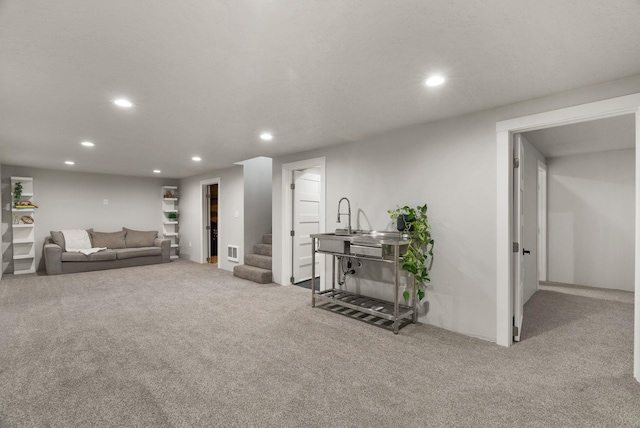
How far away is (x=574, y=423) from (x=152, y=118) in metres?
4.21

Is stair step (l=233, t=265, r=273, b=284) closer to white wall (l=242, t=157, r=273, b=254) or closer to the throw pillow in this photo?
white wall (l=242, t=157, r=273, b=254)

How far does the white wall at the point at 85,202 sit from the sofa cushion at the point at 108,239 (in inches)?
18.0

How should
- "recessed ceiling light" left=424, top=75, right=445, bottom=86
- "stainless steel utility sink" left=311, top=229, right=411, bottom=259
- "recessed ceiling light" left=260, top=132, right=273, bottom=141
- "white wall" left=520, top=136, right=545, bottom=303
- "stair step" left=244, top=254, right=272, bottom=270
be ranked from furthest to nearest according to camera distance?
"stair step" left=244, top=254, right=272, bottom=270 < "white wall" left=520, top=136, right=545, bottom=303 < "recessed ceiling light" left=260, top=132, right=273, bottom=141 < "stainless steel utility sink" left=311, top=229, right=411, bottom=259 < "recessed ceiling light" left=424, top=75, right=445, bottom=86

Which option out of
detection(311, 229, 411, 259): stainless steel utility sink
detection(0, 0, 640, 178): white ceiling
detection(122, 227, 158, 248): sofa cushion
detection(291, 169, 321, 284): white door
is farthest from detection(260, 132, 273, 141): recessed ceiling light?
detection(122, 227, 158, 248): sofa cushion

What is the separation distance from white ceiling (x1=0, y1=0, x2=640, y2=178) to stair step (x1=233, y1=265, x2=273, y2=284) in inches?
109

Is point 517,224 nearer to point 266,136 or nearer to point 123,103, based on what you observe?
point 266,136

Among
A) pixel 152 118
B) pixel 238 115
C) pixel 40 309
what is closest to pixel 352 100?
pixel 238 115

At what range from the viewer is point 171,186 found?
8.37m

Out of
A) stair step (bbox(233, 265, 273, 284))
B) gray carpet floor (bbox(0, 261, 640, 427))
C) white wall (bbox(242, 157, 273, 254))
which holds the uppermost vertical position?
white wall (bbox(242, 157, 273, 254))

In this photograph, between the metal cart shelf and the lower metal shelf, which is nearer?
the metal cart shelf

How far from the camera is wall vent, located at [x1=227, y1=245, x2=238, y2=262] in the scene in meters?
6.32

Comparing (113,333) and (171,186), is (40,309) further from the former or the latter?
(171,186)

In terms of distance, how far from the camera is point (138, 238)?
753 cm

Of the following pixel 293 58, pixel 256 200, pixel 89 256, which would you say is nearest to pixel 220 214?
pixel 256 200
